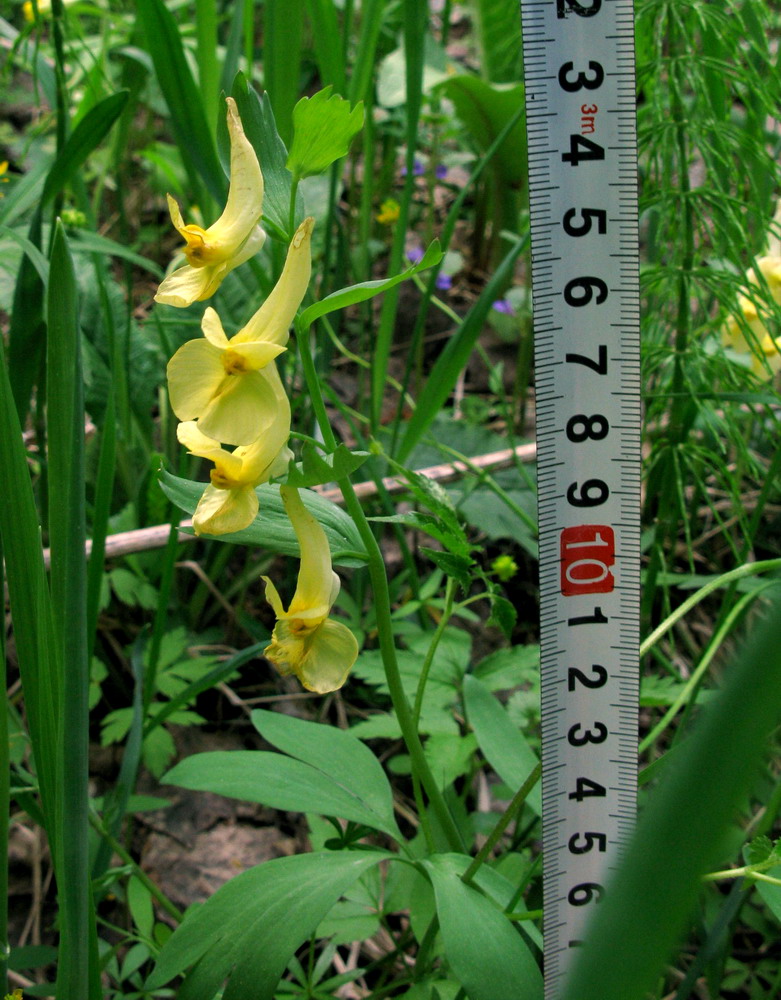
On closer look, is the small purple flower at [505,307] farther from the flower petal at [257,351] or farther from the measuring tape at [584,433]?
the flower petal at [257,351]

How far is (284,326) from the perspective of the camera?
50 centimetres

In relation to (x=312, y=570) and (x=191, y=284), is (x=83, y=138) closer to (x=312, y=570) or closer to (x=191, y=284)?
(x=191, y=284)

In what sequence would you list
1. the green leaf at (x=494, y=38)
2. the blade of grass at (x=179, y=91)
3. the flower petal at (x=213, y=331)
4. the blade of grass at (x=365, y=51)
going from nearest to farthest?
the flower petal at (x=213, y=331) < the blade of grass at (x=179, y=91) < the blade of grass at (x=365, y=51) < the green leaf at (x=494, y=38)

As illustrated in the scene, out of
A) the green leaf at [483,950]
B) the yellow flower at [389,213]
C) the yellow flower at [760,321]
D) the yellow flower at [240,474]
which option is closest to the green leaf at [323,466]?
the yellow flower at [240,474]

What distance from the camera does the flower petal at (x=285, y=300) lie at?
0.49 meters

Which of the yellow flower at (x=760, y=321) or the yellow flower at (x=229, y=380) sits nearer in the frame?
the yellow flower at (x=229, y=380)

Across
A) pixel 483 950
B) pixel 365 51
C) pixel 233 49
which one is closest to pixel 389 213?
pixel 365 51

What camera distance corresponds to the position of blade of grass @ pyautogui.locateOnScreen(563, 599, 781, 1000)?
0.25 meters

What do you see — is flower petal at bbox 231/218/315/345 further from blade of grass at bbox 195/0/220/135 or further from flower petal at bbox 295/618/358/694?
blade of grass at bbox 195/0/220/135

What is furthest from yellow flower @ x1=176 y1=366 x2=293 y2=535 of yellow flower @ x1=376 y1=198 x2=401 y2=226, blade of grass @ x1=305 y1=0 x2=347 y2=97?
yellow flower @ x1=376 y1=198 x2=401 y2=226

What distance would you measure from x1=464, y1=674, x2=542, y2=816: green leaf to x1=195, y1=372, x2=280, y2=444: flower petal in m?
0.39

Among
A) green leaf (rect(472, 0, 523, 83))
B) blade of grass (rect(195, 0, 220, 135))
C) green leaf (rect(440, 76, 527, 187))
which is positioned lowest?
blade of grass (rect(195, 0, 220, 135))

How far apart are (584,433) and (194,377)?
0.87 ft

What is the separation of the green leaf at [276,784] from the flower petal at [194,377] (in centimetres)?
34
